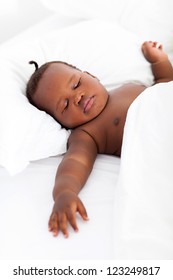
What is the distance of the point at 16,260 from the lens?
806 millimetres

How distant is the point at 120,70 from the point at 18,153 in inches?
18.8

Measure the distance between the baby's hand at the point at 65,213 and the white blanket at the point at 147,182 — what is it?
0.08m

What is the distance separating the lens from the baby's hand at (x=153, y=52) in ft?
4.38

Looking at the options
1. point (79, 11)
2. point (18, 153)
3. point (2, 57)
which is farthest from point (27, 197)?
point (79, 11)

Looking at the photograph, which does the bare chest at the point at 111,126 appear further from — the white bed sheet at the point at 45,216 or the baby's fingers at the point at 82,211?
the baby's fingers at the point at 82,211

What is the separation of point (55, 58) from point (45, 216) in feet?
2.04

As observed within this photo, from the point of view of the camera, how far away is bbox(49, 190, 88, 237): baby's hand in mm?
841

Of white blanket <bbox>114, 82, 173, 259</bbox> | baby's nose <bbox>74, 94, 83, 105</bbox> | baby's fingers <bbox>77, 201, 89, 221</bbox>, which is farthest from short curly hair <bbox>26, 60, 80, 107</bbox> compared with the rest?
baby's fingers <bbox>77, 201, 89, 221</bbox>

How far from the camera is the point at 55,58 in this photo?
4.41 feet

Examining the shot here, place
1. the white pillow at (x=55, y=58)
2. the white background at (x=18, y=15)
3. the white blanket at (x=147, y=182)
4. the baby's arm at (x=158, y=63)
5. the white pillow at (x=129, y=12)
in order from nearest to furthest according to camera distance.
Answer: the white blanket at (x=147, y=182), the white pillow at (x=55, y=58), the baby's arm at (x=158, y=63), the white pillow at (x=129, y=12), the white background at (x=18, y=15)

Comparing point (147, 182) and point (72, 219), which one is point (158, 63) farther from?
point (72, 219)

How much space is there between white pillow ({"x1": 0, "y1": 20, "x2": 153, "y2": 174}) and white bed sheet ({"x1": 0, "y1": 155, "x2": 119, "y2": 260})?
2.8 inches

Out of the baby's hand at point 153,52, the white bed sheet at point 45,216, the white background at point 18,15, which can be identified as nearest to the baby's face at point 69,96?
the white bed sheet at point 45,216

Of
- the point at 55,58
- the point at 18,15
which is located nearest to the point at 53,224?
the point at 55,58
